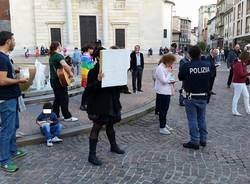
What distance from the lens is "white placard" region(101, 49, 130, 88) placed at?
4.47 meters

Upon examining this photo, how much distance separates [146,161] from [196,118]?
1353 mm

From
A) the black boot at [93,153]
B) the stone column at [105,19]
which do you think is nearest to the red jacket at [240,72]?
the black boot at [93,153]

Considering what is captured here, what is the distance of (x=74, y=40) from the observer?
41750mm

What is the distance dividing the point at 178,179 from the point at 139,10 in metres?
40.5

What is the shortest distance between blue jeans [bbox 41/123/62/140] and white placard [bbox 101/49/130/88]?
1.82 m

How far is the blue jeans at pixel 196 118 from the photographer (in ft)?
17.9

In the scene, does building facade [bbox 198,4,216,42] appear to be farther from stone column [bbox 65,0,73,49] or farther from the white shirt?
the white shirt

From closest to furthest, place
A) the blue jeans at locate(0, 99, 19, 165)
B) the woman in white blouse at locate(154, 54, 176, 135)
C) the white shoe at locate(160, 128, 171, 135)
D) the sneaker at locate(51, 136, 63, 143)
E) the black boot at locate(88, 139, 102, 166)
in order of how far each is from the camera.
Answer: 1. the blue jeans at locate(0, 99, 19, 165)
2. the black boot at locate(88, 139, 102, 166)
3. the sneaker at locate(51, 136, 63, 143)
4. the woman in white blouse at locate(154, 54, 176, 135)
5. the white shoe at locate(160, 128, 171, 135)

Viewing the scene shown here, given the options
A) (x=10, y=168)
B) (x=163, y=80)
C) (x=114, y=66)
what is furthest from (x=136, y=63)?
(x=10, y=168)

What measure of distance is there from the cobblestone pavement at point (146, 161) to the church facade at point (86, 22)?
36065mm

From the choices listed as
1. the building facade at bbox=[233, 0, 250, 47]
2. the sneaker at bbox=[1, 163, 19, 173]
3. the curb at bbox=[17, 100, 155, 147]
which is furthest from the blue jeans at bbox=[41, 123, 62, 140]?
the building facade at bbox=[233, 0, 250, 47]

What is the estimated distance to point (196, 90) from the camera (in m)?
5.37

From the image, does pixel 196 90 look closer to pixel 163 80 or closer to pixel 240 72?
pixel 163 80

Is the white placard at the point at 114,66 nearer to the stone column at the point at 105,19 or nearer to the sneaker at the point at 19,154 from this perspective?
the sneaker at the point at 19,154
